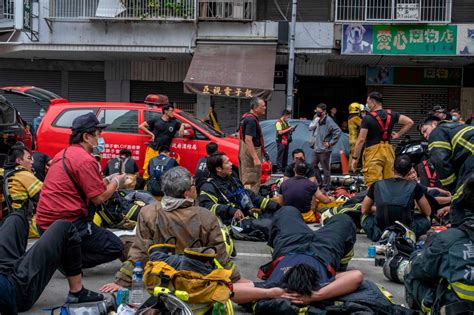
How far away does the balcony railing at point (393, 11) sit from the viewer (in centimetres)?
1750

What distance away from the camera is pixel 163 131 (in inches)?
456

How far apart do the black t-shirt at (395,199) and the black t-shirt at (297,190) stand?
1.18 metres

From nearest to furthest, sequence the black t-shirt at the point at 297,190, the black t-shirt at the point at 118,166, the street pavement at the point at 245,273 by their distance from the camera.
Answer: the street pavement at the point at 245,273
the black t-shirt at the point at 297,190
the black t-shirt at the point at 118,166

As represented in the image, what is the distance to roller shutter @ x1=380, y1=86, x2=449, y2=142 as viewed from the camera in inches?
763

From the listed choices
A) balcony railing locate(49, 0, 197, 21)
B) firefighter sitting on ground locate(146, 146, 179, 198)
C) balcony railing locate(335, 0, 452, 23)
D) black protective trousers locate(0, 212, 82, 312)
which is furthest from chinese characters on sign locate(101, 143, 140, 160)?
balcony railing locate(335, 0, 452, 23)

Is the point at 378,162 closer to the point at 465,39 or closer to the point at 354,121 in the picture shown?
the point at 354,121

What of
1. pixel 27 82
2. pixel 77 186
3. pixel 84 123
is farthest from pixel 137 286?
pixel 27 82

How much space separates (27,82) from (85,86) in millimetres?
1950

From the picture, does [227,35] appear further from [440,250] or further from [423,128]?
[440,250]

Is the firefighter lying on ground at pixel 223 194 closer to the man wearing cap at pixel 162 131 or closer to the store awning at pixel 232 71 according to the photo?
the man wearing cap at pixel 162 131

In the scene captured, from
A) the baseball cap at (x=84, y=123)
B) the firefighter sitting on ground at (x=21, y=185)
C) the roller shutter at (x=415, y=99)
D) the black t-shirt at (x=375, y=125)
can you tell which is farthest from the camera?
the roller shutter at (x=415, y=99)

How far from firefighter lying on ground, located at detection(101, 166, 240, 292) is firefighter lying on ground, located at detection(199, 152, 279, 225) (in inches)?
110

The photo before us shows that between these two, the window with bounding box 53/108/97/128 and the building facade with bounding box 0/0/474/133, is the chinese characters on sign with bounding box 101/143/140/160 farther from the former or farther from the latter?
the building facade with bounding box 0/0/474/133

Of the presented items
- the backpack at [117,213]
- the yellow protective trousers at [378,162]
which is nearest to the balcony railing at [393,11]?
the yellow protective trousers at [378,162]
